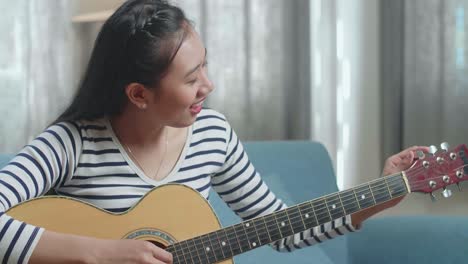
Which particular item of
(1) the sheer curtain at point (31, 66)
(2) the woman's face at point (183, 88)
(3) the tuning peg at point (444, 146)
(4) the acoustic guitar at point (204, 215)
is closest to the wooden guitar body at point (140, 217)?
(4) the acoustic guitar at point (204, 215)

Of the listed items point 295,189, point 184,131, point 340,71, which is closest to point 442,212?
point 340,71

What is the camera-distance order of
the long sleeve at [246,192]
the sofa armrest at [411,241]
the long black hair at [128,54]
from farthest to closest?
the sofa armrest at [411,241] < the long sleeve at [246,192] < the long black hair at [128,54]

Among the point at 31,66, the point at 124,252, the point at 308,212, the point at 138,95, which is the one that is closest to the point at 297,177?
the point at 308,212

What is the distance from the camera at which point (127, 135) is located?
140cm

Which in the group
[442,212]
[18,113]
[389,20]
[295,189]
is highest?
[389,20]

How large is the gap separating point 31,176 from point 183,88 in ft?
0.93

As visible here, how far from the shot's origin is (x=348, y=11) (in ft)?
8.41

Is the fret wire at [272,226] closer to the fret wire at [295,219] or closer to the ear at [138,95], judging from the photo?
the fret wire at [295,219]

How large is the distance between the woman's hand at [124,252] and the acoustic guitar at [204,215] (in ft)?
0.18

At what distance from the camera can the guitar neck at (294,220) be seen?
1336 millimetres

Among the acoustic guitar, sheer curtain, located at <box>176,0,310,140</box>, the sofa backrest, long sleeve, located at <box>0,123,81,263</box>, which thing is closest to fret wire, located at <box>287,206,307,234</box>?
the acoustic guitar

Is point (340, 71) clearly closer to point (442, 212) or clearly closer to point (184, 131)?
point (442, 212)

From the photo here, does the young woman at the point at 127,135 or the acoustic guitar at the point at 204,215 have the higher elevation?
the young woman at the point at 127,135

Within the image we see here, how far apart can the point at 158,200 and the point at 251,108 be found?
4.07 feet
